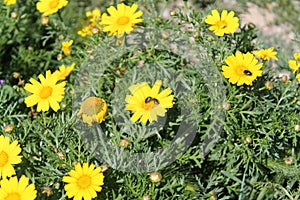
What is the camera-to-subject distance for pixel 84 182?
6.80 feet

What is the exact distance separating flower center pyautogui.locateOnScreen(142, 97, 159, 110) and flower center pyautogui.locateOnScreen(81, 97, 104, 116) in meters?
0.18

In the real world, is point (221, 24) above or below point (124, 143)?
above

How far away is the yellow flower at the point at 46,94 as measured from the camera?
2.37m

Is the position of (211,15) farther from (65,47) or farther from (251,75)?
(65,47)

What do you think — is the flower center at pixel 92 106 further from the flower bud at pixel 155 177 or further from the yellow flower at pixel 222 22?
the yellow flower at pixel 222 22

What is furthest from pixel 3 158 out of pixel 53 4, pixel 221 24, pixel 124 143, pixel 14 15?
pixel 14 15

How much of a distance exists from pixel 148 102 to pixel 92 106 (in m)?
0.22

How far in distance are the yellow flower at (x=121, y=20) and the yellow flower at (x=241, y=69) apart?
17.8 inches

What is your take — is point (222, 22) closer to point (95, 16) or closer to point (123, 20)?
point (123, 20)

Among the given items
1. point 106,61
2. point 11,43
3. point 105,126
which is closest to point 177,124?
point 105,126

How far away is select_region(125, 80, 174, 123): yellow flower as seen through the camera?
2234 millimetres

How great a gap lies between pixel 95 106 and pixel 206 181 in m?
0.61

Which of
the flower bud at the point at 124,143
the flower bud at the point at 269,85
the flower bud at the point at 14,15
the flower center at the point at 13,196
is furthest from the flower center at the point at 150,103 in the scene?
the flower bud at the point at 14,15

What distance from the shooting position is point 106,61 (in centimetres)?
262
